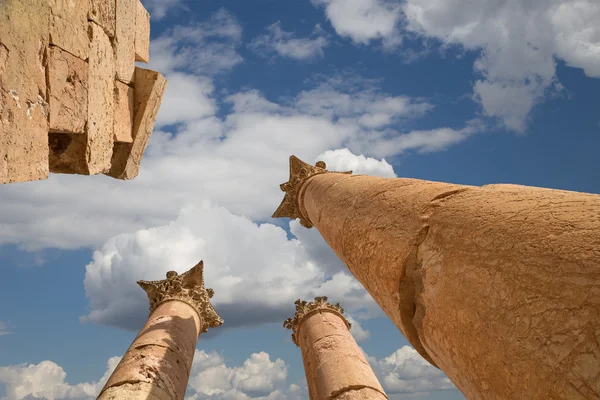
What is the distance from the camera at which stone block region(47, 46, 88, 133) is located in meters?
5.21

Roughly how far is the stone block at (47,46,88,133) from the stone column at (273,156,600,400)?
3644 millimetres

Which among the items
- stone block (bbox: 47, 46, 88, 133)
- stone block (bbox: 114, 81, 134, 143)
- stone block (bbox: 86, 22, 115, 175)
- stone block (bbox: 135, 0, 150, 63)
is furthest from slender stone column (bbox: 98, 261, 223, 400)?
stone block (bbox: 135, 0, 150, 63)

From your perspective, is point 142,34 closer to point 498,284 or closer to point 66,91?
point 66,91

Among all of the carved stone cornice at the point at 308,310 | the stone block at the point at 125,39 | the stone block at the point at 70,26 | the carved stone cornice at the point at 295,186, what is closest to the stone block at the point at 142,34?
the stone block at the point at 125,39

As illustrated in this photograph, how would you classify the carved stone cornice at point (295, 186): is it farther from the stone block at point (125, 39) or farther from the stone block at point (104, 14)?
the stone block at point (104, 14)

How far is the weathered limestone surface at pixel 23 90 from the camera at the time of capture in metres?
4.31

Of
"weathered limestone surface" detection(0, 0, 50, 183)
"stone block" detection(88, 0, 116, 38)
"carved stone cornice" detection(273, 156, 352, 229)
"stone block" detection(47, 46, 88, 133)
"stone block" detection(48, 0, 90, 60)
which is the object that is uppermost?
"carved stone cornice" detection(273, 156, 352, 229)

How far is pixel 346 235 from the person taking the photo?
6.97 meters

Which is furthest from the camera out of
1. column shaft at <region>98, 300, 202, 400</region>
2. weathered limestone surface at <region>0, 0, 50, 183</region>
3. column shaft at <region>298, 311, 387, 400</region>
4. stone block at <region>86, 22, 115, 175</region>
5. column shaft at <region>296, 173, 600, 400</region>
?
column shaft at <region>298, 311, 387, 400</region>

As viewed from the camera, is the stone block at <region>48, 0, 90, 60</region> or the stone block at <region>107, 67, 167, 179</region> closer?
the stone block at <region>48, 0, 90, 60</region>

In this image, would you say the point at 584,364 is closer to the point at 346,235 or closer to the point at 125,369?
the point at 346,235

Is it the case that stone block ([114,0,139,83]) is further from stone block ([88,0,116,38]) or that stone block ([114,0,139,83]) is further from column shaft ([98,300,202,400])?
column shaft ([98,300,202,400])

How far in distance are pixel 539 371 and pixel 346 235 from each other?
172 inches

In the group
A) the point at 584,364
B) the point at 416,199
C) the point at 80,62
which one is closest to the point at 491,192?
the point at 416,199
